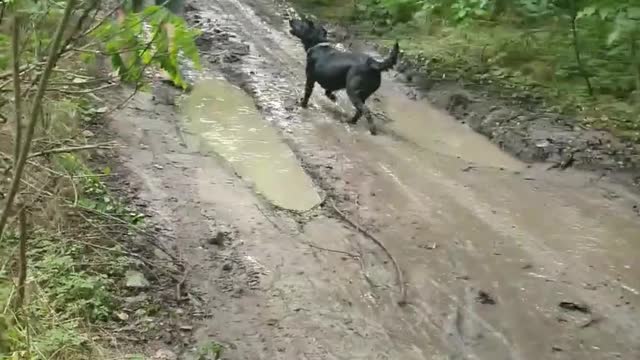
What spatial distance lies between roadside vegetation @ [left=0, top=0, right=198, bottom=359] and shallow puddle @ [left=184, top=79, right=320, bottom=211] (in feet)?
4.63

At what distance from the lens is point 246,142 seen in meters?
8.21

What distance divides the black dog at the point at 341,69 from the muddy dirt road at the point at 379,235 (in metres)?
0.29

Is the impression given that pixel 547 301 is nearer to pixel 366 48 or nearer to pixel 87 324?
pixel 87 324

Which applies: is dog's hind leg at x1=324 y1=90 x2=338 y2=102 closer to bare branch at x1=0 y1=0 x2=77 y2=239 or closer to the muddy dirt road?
the muddy dirt road

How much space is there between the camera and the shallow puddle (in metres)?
7.08

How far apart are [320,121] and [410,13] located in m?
4.69

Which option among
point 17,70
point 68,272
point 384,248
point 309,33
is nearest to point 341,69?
point 309,33

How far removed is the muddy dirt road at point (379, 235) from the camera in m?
4.91

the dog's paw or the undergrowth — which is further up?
the undergrowth

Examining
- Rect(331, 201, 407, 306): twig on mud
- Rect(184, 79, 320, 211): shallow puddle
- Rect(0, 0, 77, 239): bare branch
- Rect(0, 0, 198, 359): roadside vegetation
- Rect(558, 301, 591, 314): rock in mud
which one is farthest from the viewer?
Rect(184, 79, 320, 211): shallow puddle

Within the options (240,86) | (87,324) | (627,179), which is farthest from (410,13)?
(87,324)

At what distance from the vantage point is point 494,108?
29.5 feet

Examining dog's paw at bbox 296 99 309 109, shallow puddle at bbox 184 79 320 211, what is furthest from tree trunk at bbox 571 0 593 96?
shallow puddle at bbox 184 79 320 211

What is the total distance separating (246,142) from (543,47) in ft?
15.0
